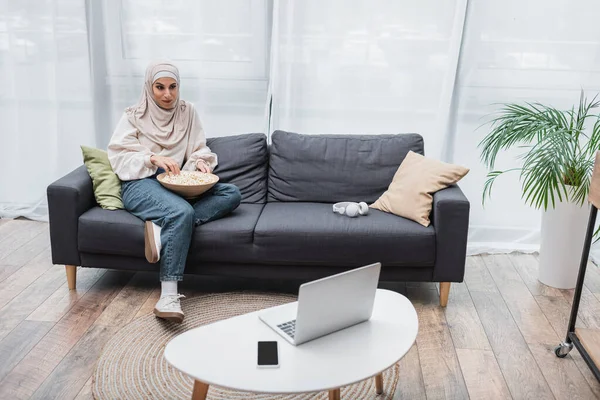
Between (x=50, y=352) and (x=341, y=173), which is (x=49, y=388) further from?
(x=341, y=173)

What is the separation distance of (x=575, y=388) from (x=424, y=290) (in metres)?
0.99

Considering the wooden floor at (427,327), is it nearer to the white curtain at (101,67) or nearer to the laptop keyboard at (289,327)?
the laptop keyboard at (289,327)

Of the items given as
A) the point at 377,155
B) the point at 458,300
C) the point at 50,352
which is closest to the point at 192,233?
the point at 50,352

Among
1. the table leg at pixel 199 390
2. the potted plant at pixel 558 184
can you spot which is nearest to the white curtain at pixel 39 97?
the potted plant at pixel 558 184

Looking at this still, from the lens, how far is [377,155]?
3504 millimetres

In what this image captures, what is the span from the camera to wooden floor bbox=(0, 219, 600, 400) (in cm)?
247

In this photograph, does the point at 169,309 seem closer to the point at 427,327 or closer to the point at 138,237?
the point at 138,237

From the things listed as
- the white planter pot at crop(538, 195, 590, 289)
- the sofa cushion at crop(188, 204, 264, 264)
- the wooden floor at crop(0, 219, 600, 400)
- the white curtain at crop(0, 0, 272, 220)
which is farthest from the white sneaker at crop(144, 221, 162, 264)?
the white planter pot at crop(538, 195, 590, 289)

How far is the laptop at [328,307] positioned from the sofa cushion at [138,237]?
3.07 ft

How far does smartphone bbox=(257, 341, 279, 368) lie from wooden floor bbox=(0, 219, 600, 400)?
0.69m

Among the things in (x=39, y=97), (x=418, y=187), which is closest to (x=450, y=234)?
(x=418, y=187)

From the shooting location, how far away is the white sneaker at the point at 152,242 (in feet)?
9.62

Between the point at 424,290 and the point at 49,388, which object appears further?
the point at 424,290

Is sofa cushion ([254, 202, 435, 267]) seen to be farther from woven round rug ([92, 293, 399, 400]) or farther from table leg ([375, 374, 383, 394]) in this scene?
table leg ([375, 374, 383, 394])
